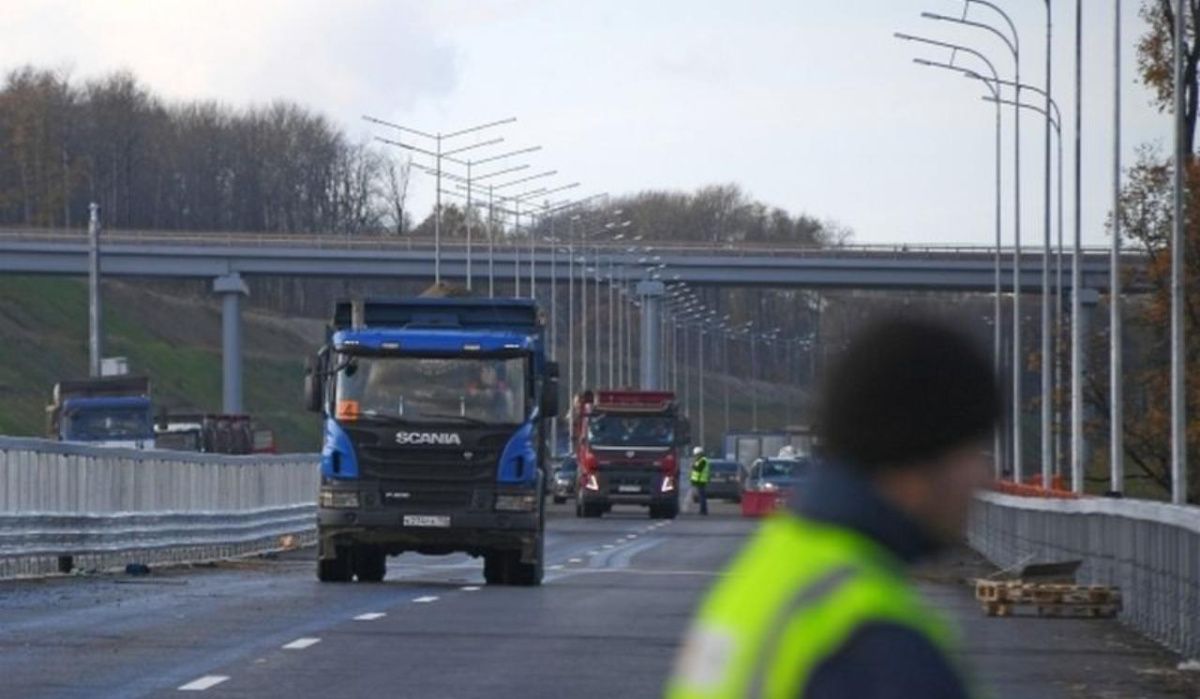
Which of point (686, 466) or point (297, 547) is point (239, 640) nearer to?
point (297, 547)

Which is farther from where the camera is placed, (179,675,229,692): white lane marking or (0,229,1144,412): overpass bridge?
(0,229,1144,412): overpass bridge

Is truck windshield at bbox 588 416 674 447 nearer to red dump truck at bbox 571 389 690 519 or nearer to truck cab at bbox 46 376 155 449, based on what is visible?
red dump truck at bbox 571 389 690 519

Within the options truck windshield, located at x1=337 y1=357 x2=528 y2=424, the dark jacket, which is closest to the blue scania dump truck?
truck windshield, located at x1=337 y1=357 x2=528 y2=424

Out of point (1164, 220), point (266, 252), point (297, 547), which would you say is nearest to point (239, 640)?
point (297, 547)

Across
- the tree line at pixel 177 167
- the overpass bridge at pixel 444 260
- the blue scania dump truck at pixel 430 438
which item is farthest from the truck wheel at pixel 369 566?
the tree line at pixel 177 167

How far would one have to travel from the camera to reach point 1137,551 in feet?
83.5

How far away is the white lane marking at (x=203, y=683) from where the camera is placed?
1678 cm

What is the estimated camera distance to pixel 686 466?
126 metres

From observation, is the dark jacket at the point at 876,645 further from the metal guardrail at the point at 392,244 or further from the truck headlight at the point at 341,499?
the metal guardrail at the point at 392,244

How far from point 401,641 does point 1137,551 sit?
6895mm

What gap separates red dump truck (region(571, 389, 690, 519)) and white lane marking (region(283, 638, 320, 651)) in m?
53.7

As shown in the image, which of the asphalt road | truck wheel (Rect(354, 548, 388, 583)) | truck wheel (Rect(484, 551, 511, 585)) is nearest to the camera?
the asphalt road

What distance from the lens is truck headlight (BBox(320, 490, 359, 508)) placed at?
3144 cm

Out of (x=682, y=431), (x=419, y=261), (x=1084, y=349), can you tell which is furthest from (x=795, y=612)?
(x=419, y=261)
